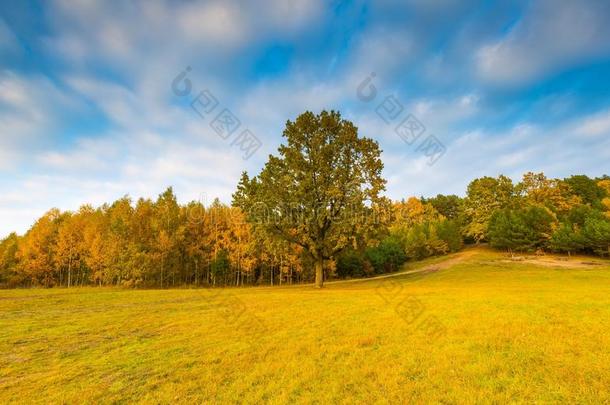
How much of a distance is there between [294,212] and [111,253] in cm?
3477

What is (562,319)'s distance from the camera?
12.6 m

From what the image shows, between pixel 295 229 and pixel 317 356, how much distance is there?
25098mm

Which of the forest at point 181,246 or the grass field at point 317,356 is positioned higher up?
the forest at point 181,246

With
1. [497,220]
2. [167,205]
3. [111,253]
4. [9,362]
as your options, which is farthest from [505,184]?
[9,362]

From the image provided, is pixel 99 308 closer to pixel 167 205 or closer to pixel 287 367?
pixel 287 367

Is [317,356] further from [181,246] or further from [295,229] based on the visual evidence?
[181,246]

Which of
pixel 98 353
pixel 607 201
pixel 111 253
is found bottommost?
pixel 98 353

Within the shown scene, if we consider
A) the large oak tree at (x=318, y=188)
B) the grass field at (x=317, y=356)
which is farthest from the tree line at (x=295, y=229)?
the grass field at (x=317, y=356)

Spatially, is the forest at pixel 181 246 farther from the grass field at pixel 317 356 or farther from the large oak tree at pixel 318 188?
the grass field at pixel 317 356

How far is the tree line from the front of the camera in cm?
3288

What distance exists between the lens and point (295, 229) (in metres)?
33.9

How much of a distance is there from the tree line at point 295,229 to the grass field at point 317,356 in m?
17.5

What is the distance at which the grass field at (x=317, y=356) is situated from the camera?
653cm

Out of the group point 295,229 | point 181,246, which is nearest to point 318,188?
point 295,229
